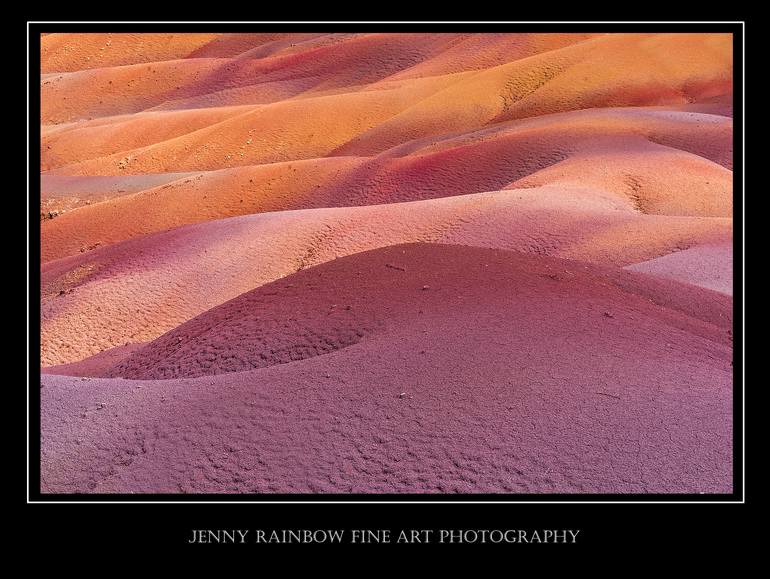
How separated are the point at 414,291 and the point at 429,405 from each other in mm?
1811

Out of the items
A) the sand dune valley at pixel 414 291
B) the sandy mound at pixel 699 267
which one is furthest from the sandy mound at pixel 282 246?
the sandy mound at pixel 699 267

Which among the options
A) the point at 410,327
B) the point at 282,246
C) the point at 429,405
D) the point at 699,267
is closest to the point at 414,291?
the point at 410,327

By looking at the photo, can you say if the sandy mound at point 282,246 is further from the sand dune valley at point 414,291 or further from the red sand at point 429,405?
the red sand at point 429,405

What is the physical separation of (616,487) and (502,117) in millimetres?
19235

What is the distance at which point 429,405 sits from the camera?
14.1 ft

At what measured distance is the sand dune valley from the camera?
13.3 feet

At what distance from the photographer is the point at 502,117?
21.9 meters

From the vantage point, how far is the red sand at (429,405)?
12.8 ft

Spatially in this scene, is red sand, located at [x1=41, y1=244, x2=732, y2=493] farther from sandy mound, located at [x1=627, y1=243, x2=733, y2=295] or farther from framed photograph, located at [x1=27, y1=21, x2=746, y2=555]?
sandy mound, located at [x1=627, y1=243, x2=733, y2=295]

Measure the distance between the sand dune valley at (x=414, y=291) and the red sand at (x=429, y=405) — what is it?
2cm

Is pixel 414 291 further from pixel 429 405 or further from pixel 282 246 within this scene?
pixel 282 246

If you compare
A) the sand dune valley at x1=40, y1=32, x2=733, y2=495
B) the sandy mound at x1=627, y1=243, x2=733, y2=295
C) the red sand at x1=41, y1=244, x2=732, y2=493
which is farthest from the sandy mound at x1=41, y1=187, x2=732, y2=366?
the red sand at x1=41, y1=244, x2=732, y2=493

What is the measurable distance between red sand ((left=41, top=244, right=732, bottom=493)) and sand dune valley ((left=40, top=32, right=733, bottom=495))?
0.02 m
